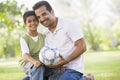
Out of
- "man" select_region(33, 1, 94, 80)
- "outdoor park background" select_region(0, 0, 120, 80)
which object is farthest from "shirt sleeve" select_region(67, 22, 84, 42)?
"outdoor park background" select_region(0, 0, 120, 80)

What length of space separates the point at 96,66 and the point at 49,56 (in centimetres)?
353

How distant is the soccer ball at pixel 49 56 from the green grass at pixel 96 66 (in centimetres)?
267

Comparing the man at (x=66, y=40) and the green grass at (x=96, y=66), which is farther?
the green grass at (x=96, y=66)

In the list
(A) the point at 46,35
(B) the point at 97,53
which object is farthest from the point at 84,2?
(A) the point at 46,35

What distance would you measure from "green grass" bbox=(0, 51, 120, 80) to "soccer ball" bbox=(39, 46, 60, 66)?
267 centimetres

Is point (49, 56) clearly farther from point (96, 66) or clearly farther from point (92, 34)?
point (92, 34)

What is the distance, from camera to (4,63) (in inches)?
273

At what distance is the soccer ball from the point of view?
311cm

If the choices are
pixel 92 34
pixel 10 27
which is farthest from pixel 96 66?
pixel 10 27

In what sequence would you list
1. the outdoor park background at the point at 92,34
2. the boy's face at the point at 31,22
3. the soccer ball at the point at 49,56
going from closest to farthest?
the soccer ball at the point at 49,56
the boy's face at the point at 31,22
the outdoor park background at the point at 92,34

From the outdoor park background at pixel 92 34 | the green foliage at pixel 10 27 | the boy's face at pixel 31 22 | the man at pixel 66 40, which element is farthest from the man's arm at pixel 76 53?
the outdoor park background at pixel 92 34

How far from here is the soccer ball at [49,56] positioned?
122 inches

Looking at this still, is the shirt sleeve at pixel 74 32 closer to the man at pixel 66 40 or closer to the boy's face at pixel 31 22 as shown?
the man at pixel 66 40

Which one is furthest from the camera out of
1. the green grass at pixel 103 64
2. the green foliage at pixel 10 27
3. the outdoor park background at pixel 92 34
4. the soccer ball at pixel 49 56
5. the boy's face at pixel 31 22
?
the outdoor park background at pixel 92 34
